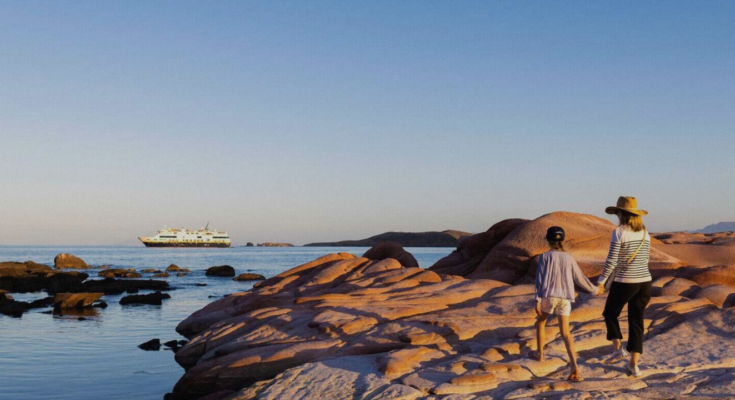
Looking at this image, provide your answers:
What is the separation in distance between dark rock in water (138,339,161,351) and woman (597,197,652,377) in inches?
620

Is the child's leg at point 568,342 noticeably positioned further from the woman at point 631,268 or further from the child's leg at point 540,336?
the woman at point 631,268

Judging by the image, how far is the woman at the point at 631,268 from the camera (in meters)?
9.64

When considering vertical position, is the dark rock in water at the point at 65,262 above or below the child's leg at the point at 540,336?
below

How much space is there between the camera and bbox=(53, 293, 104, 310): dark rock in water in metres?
32.3

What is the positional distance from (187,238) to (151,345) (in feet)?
544

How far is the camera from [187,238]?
18125 centimetres

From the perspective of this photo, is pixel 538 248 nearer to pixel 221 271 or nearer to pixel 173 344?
pixel 173 344

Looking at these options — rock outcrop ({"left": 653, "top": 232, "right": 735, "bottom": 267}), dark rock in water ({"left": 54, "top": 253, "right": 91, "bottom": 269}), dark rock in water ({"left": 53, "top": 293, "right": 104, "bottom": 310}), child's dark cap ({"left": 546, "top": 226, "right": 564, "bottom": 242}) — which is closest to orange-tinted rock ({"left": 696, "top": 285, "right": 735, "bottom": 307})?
rock outcrop ({"left": 653, "top": 232, "right": 735, "bottom": 267})

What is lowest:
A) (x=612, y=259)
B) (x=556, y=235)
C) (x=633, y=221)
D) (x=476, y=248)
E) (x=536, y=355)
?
(x=536, y=355)

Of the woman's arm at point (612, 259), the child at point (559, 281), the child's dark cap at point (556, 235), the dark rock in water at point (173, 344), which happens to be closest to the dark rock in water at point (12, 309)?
the dark rock in water at point (173, 344)

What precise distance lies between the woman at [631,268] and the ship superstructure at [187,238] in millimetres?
178101

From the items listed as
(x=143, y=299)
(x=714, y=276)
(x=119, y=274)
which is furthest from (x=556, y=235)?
(x=119, y=274)

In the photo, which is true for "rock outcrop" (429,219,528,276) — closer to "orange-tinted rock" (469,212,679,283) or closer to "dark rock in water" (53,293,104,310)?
"orange-tinted rock" (469,212,679,283)

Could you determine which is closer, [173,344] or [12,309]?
[173,344]
